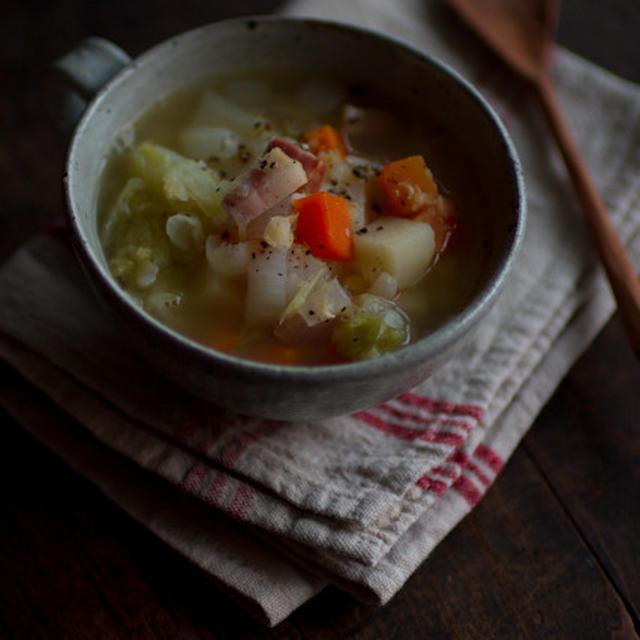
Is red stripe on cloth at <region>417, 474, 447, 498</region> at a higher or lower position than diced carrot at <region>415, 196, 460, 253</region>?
lower

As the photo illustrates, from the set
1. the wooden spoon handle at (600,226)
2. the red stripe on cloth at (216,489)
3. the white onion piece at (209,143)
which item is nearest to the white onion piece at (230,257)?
the white onion piece at (209,143)

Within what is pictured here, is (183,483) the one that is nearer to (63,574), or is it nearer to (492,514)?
(63,574)

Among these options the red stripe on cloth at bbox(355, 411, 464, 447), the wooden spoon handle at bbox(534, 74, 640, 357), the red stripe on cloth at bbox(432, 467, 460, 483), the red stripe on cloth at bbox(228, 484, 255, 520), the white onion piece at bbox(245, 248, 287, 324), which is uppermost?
the white onion piece at bbox(245, 248, 287, 324)

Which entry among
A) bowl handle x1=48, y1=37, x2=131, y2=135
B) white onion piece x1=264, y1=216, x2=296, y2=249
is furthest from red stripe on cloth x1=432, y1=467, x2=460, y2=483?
bowl handle x1=48, y1=37, x2=131, y2=135

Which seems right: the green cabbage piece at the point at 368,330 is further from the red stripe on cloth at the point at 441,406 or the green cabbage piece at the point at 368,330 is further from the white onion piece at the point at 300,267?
the red stripe on cloth at the point at 441,406

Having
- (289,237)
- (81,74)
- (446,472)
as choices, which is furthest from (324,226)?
(81,74)

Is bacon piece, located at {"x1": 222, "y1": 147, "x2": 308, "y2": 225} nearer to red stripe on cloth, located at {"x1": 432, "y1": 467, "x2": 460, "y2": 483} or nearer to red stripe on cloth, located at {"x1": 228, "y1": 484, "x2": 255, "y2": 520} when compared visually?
red stripe on cloth, located at {"x1": 228, "y1": 484, "x2": 255, "y2": 520}
